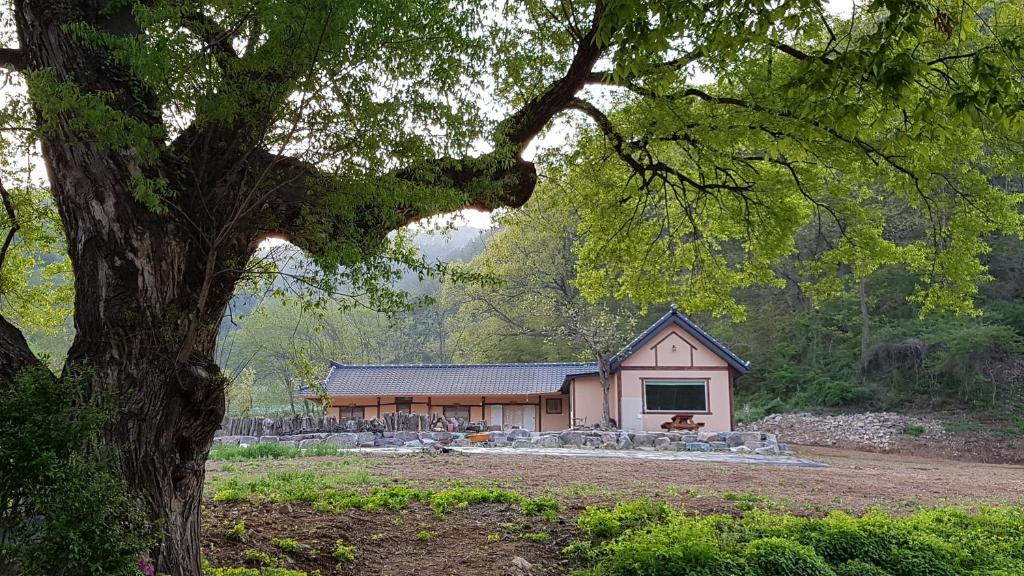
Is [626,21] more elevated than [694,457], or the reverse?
[626,21]

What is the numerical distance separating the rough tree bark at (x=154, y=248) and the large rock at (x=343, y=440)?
44.8 ft

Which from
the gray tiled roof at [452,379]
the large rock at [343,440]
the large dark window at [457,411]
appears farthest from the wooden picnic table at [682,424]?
the large rock at [343,440]

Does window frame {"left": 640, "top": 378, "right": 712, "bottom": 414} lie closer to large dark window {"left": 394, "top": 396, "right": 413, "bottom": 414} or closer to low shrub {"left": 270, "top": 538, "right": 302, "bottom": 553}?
large dark window {"left": 394, "top": 396, "right": 413, "bottom": 414}

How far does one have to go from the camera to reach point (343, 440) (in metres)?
17.7

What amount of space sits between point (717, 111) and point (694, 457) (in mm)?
10082

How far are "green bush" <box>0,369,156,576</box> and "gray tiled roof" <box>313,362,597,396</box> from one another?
2225 centimetres

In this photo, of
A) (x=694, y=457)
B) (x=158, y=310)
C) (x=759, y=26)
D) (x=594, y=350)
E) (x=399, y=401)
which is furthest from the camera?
(x=399, y=401)

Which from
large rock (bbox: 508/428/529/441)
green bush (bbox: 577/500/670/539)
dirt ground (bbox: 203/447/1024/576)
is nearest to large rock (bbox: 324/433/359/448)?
dirt ground (bbox: 203/447/1024/576)

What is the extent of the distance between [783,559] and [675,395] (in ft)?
60.0

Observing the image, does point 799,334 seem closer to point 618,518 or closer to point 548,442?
point 548,442

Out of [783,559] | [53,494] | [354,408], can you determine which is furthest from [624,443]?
[53,494]

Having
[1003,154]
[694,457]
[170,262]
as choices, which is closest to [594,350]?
[694,457]

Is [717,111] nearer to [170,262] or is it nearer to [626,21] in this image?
[626,21]

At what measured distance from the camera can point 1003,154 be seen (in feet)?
22.3
